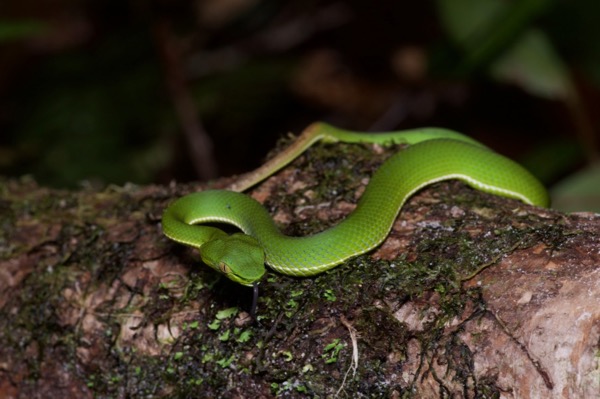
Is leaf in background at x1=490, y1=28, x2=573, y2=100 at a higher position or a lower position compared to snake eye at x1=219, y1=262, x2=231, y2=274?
higher

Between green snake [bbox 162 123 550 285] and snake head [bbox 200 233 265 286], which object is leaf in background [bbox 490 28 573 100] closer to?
green snake [bbox 162 123 550 285]

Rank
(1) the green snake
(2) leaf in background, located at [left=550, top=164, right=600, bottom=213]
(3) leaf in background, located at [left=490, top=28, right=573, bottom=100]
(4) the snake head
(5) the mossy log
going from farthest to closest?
(3) leaf in background, located at [left=490, top=28, right=573, bottom=100]
(2) leaf in background, located at [left=550, top=164, right=600, bottom=213]
(1) the green snake
(4) the snake head
(5) the mossy log

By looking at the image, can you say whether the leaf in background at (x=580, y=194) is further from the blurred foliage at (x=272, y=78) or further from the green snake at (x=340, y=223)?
the green snake at (x=340, y=223)

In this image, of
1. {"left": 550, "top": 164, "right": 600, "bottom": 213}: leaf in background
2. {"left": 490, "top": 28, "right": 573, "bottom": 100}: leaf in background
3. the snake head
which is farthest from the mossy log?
{"left": 490, "top": 28, "right": 573, "bottom": 100}: leaf in background

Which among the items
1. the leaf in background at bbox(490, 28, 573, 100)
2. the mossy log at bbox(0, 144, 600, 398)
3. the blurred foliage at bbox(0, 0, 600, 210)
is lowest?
the mossy log at bbox(0, 144, 600, 398)

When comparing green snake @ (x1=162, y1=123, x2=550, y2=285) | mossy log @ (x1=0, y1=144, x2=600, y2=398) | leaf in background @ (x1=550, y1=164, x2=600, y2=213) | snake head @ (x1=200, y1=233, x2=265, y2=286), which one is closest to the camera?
mossy log @ (x1=0, y1=144, x2=600, y2=398)

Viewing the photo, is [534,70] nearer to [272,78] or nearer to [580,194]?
[580,194]

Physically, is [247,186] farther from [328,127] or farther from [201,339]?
→ [201,339]
